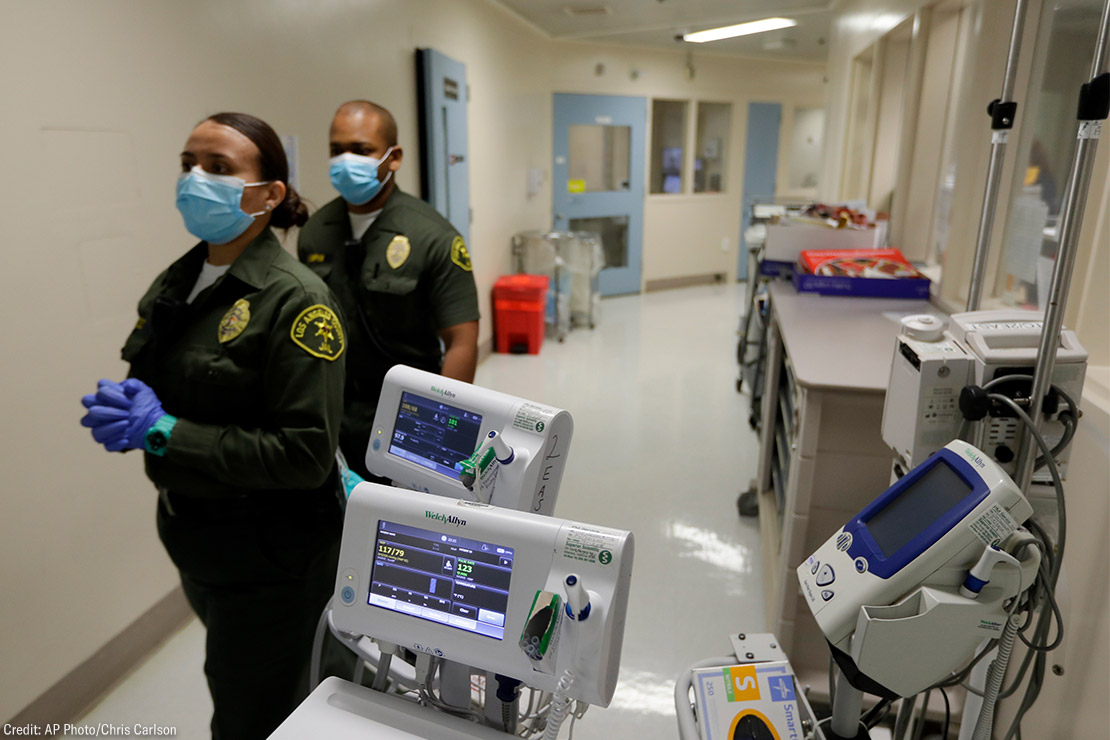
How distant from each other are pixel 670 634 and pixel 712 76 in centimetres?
685

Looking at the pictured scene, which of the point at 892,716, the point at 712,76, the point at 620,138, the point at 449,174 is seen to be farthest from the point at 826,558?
the point at 712,76

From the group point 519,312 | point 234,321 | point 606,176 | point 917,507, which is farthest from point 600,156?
point 917,507

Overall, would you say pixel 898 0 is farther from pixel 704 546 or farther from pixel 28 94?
pixel 28 94

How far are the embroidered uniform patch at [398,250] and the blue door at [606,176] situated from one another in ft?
17.1

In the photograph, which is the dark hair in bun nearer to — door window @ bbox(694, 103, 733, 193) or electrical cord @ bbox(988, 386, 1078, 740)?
electrical cord @ bbox(988, 386, 1078, 740)

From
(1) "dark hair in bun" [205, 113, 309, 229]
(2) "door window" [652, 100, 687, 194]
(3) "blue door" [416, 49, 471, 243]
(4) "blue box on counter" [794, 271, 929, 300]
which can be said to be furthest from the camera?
(2) "door window" [652, 100, 687, 194]

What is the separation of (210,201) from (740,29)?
588 cm

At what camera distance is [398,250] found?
2.13m

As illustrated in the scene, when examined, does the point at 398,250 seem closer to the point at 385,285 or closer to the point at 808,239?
the point at 385,285

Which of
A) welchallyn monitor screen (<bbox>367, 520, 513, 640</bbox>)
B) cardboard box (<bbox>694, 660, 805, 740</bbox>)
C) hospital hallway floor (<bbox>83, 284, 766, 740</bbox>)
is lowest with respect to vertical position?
hospital hallway floor (<bbox>83, 284, 766, 740</bbox>)

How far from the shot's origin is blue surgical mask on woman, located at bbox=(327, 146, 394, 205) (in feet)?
7.04

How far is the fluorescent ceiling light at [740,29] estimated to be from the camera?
6.00m

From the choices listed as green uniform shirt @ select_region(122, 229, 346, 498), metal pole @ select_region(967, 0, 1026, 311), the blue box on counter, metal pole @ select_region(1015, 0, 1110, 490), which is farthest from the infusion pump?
the blue box on counter

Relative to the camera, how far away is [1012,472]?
1.23m
